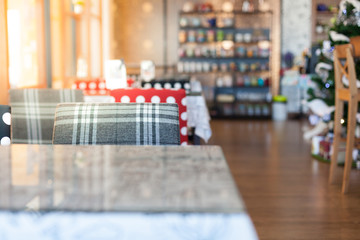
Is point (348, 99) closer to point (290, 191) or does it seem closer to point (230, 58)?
point (290, 191)

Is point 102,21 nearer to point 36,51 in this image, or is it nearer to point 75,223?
point 36,51

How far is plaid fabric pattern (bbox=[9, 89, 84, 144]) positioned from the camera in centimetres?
290

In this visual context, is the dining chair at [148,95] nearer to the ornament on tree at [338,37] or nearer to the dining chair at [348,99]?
the dining chair at [348,99]

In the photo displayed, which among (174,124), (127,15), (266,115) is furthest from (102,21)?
(174,124)

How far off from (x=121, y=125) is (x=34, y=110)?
1458 mm

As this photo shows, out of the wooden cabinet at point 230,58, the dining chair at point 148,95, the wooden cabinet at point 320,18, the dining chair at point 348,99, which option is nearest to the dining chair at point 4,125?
the dining chair at point 148,95

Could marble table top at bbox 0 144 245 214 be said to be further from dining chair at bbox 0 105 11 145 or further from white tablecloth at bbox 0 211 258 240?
dining chair at bbox 0 105 11 145

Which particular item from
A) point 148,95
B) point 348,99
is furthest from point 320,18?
point 148,95

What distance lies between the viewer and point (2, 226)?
2.26 ft

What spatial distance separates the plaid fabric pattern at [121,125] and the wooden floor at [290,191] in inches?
56.3

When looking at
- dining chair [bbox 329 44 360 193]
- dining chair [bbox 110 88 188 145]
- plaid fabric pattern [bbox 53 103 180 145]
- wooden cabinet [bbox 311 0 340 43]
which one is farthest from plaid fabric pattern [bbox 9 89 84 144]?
wooden cabinet [bbox 311 0 340 43]

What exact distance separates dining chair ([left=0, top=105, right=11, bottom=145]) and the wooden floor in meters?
1.59

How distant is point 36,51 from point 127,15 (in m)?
6.00

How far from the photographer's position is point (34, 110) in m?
2.90
